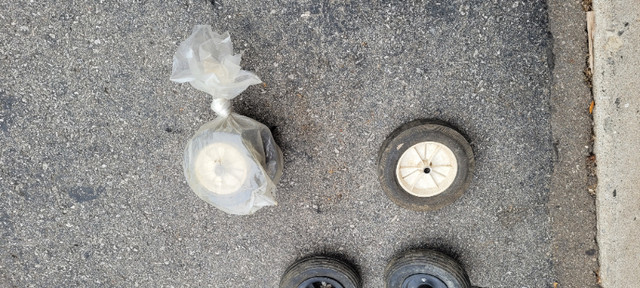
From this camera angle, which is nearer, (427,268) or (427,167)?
(427,167)

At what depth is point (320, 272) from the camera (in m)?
2.60

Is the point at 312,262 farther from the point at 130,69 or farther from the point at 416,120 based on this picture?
the point at 130,69

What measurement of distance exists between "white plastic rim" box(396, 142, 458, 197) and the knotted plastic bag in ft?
2.66

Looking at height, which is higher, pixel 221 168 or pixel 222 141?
pixel 222 141

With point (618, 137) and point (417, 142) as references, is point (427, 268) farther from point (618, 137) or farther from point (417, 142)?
point (618, 137)

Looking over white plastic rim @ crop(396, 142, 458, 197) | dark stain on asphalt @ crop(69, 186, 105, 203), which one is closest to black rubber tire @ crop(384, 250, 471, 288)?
white plastic rim @ crop(396, 142, 458, 197)

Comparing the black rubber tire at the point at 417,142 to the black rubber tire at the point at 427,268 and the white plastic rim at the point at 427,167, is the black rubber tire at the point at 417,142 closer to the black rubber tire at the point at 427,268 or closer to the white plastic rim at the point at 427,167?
the white plastic rim at the point at 427,167

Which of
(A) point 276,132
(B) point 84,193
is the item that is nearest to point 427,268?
(A) point 276,132

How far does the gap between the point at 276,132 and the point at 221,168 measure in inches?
21.3

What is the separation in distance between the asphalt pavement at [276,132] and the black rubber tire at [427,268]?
16cm

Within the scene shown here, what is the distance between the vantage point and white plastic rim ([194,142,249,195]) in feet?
7.21

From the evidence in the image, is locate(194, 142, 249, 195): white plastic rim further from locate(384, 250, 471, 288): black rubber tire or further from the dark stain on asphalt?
locate(384, 250, 471, 288): black rubber tire

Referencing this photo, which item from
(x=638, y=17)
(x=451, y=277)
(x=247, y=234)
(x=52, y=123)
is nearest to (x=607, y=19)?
(x=638, y=17)

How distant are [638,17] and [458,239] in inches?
69.4
